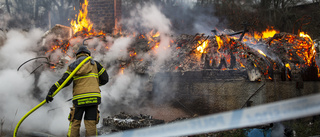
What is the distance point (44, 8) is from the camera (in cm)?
1998

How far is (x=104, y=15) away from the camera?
9.69 metres

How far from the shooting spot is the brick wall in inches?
380

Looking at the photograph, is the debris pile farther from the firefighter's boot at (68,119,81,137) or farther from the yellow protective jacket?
the yellow protective jacket

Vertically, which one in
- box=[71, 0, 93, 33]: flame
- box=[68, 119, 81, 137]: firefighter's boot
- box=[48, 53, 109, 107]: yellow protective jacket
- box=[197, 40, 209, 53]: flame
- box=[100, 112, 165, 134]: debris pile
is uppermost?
box=[71, 0, 93, 33]: flame

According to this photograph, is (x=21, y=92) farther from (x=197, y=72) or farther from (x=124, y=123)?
(x=197, y=72)

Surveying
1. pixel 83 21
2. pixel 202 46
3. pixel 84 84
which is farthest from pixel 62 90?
pixel 83 21

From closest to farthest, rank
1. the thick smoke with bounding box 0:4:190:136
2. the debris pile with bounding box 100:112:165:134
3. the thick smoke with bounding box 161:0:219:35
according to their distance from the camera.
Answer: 1. the debris pile with bounding box 100:112:165:134
2. the thick smoke with bounding box 0:4:190:136
3. the thick smoke with bounding box 161:0:219:35

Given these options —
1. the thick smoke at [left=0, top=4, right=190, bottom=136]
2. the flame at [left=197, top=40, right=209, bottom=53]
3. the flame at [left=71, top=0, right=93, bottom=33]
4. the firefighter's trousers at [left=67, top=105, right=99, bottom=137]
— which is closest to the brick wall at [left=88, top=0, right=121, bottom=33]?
the flame at [left=71, top=0, right=93, bottom=33]

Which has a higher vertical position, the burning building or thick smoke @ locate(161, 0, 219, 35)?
thick smoke @ locate(161, 0, 219, 35)

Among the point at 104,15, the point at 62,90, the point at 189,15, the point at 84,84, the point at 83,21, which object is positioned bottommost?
the point at 84,84

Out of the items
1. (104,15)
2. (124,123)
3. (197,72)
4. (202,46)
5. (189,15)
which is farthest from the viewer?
(189,15)

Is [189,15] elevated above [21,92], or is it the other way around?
[189,15]

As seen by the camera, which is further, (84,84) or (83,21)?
(83,21)

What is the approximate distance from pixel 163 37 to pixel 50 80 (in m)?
3.21
